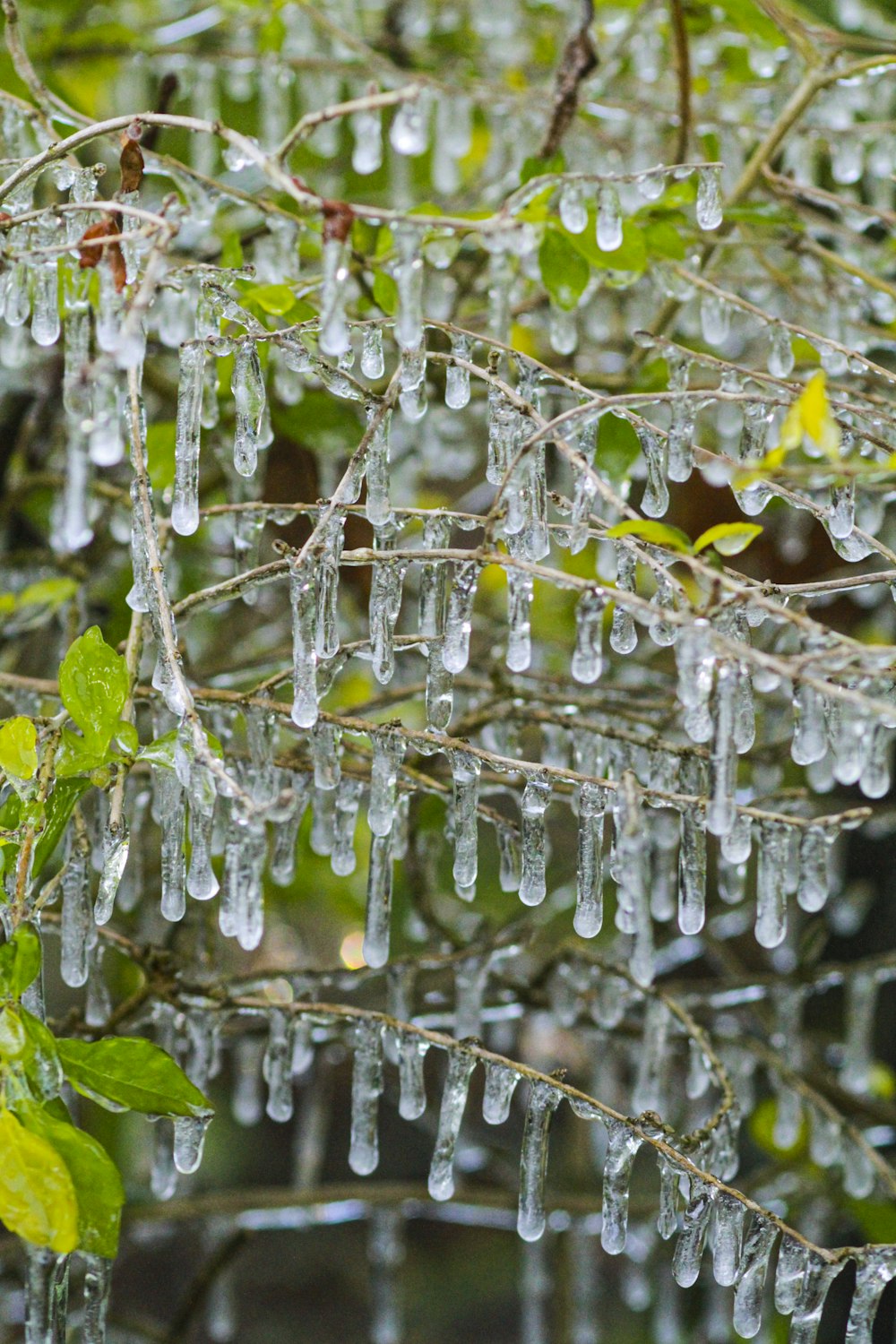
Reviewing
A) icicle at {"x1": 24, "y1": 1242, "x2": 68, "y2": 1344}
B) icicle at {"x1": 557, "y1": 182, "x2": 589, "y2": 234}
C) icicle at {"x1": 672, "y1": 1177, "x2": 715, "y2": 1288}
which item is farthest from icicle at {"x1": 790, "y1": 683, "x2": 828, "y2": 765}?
icicle at {"x1": 24, "y1": 1242, "x2": 68, "y2": 1344}

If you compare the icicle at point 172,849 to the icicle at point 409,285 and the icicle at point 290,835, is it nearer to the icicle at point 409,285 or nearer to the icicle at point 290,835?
the icicle at point 290,835

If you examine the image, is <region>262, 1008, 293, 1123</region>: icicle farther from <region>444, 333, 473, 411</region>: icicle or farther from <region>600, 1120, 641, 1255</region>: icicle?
<region>444, 333, 473, 411</region>: icicle

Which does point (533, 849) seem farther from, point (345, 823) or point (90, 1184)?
point (90, 1184)

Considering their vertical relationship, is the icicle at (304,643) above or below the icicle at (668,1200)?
above

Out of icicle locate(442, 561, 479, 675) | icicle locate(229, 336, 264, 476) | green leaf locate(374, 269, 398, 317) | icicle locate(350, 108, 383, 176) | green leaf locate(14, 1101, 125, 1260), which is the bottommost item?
green leaf locate(14, 1101, 125, 1260)

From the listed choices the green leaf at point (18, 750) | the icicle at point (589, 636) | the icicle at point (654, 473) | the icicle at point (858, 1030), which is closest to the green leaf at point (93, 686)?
the green leaf at point (18, 750)

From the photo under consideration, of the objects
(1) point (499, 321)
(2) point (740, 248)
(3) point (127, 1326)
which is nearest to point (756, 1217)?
(1) point (499, 321)
